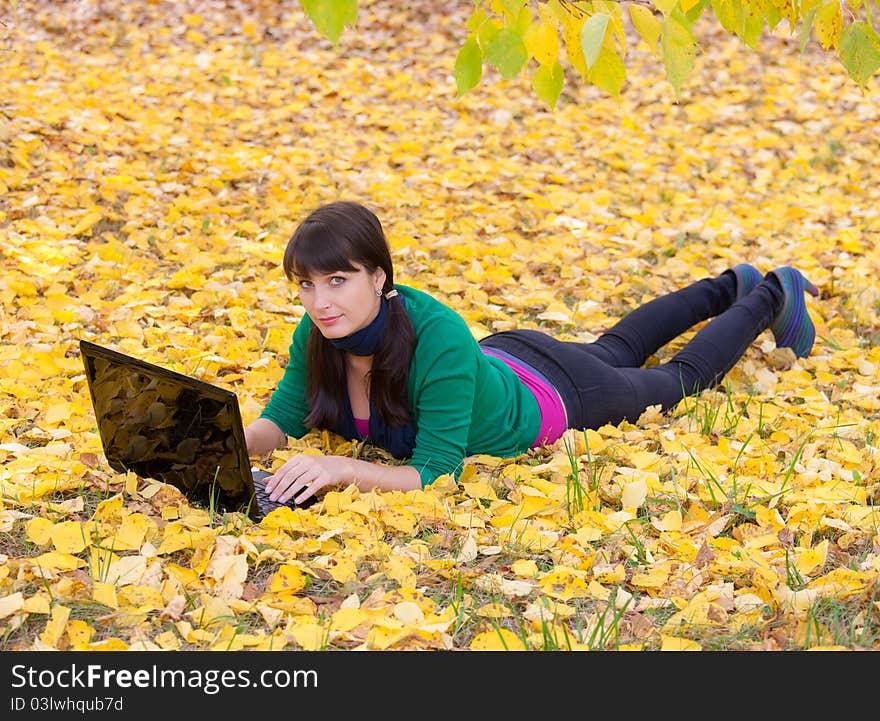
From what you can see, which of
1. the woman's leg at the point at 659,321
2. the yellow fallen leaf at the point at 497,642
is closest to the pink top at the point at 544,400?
the woman's leg at the point at 659,321

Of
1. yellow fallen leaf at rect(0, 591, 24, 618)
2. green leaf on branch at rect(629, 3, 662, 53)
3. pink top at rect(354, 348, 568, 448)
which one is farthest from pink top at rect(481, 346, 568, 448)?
yellow fallen leaf at rect(0, 591, 24, 618)

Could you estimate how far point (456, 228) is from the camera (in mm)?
5324

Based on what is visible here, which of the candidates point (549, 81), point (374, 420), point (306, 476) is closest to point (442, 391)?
point (374, 420)

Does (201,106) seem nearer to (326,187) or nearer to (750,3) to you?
(326,187)

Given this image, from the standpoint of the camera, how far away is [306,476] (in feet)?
8.61

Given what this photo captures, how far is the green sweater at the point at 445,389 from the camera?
278cm

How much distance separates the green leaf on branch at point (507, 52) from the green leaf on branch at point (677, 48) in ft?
1.14

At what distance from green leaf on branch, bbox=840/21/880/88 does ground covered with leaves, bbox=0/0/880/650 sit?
3.68 ft

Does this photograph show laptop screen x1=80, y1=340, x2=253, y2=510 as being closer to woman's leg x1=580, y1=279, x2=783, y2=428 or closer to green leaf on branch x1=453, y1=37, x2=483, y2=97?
green leaf on branch x1=453, y1=37, x2=483, y2=97

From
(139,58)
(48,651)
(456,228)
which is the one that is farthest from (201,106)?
(48,651)

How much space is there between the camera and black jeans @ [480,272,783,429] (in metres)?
3.30

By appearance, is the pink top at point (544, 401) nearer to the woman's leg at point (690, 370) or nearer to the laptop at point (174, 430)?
the woman's leg at point (690, 370)

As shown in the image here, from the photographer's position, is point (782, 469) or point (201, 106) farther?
point (201, 106)

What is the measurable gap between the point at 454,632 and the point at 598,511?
0.74m
